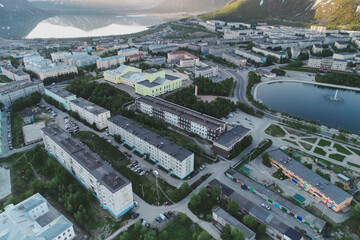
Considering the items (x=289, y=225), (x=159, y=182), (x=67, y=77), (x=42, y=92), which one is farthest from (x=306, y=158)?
(x=67, y=77)

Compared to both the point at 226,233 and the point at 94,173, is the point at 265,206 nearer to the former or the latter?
the point at 226,233

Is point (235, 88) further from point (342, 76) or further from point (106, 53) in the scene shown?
point (106, 53)

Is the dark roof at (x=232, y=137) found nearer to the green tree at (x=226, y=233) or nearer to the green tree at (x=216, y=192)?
the green tree at (x=216, y=192)

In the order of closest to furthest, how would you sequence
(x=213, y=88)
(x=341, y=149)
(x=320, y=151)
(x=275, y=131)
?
(x=320, y=151)
(x=341, y=149)
(x=275, y=131)
(x=213, y=88)

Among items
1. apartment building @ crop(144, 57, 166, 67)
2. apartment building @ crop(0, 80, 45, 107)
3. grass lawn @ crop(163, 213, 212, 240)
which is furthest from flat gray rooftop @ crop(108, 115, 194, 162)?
apartment building @ crop(144, 57, 166, 67)

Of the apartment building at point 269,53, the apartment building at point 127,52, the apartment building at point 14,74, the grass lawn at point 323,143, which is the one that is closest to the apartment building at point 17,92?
the apartment building at point 14,74

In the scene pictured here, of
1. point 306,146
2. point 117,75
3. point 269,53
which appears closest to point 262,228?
point 306,146
